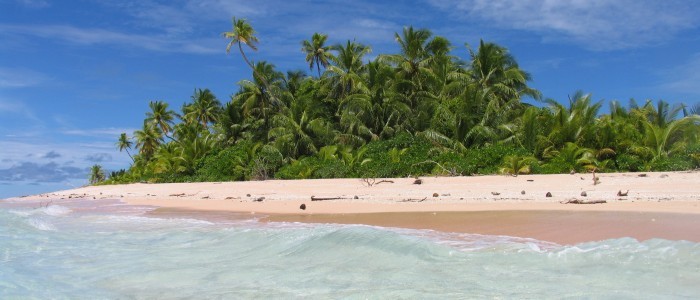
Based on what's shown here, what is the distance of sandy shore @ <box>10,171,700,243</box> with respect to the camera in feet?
20.8

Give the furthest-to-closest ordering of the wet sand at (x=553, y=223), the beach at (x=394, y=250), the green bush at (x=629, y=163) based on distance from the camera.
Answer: the green bush at (x=629, y=163)
the wet sand at (x=553, y=223)
the beach at (x=394, y=250)

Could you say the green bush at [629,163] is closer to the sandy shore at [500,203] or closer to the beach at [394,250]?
the sandy shore at [500,203]

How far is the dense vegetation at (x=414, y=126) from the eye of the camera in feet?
53.8

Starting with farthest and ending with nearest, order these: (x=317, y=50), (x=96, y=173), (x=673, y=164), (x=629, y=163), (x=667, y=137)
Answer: (x=96, y=173) < (x=317, y=50) < (x=667, y=137) < (x=629, y=163) < (x=673, y=164)

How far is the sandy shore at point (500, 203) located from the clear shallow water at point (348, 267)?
3.23 feet

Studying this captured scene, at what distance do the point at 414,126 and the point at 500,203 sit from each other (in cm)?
1472

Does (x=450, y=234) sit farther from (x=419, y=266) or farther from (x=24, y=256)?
(x=24, y=256)

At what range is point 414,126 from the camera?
23953 mm

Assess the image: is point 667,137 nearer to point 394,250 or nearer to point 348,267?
point 394,250

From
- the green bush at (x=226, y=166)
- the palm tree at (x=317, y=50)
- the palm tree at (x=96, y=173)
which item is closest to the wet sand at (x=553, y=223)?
the green bush at (x=226, y=166)

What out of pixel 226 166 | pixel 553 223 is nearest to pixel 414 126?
pixel 226 166

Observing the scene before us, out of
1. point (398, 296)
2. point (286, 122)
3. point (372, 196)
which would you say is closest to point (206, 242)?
point (398, 296)

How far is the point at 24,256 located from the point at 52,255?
15.0 inches

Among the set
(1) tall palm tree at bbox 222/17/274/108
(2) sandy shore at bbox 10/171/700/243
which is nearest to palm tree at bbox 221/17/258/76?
(1) tall palm tree at bbox 222/17/274/108
